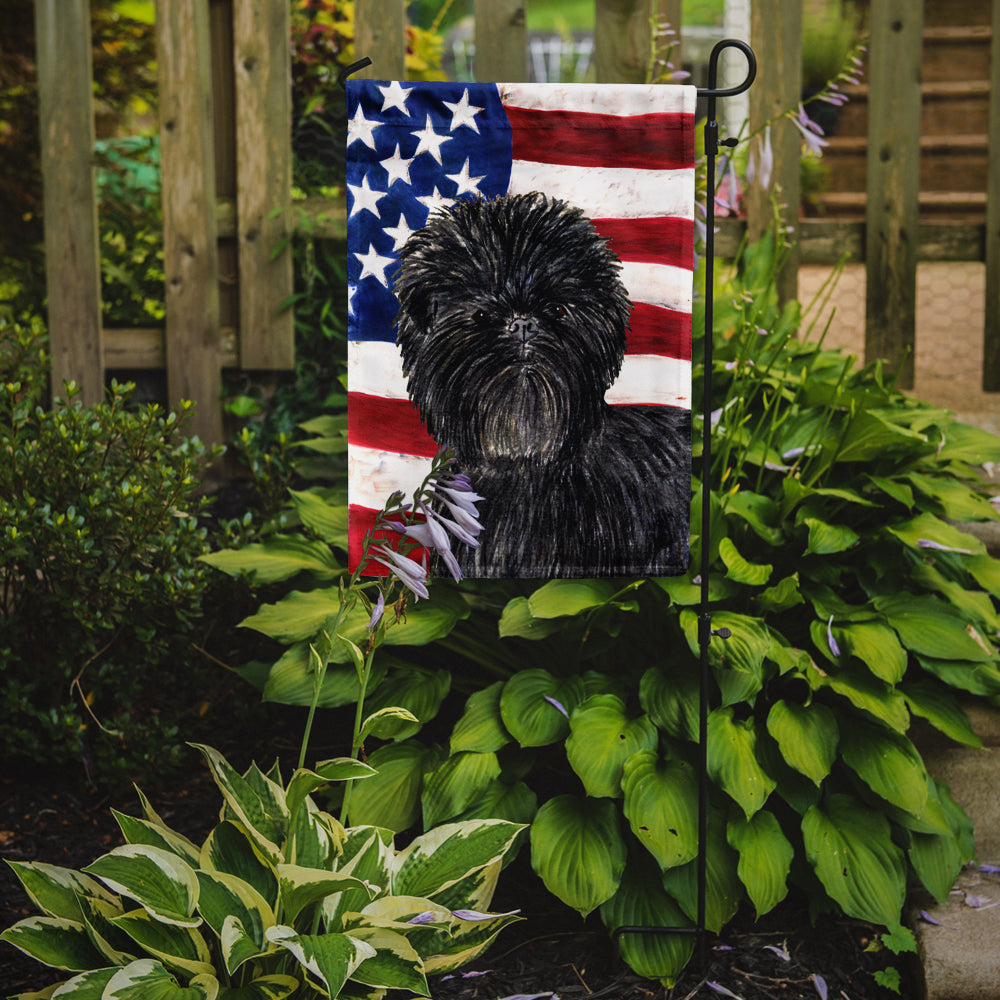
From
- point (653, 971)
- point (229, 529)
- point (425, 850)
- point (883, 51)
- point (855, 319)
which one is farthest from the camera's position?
point (855, 319)

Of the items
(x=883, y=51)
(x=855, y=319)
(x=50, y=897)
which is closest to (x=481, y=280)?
(x=50, y=897)

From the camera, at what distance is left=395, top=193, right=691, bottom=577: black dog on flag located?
1.97m

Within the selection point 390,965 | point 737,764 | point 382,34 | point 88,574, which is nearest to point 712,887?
point 737,764

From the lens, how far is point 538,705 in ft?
6.89

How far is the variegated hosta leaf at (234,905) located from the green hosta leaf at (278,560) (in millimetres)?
905

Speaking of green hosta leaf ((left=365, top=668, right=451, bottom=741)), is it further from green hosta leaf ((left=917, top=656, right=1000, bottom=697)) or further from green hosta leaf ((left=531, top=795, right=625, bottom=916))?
green hosta leaf ((left=917, top=656, right=1000, bottom=697))

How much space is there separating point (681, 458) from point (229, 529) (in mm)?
1245

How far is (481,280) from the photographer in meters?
1.99

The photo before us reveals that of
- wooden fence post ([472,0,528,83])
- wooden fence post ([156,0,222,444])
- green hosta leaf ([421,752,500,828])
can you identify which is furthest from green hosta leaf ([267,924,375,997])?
wooden fence post ([472,0,528,83])

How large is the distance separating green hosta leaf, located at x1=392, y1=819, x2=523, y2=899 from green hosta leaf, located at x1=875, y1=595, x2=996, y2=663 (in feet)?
3.24

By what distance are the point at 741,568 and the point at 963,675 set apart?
0.54 m

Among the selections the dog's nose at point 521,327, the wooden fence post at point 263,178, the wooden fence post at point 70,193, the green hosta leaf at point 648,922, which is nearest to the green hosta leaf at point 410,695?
the green hosta leaf at point 648,922

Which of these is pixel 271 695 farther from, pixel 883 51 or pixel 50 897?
pixel 883 51

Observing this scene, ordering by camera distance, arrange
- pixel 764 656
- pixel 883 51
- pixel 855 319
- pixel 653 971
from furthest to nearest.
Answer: pixel 855 319 < pixel 883 51 < pixel 764 656 < pixel 653 971
